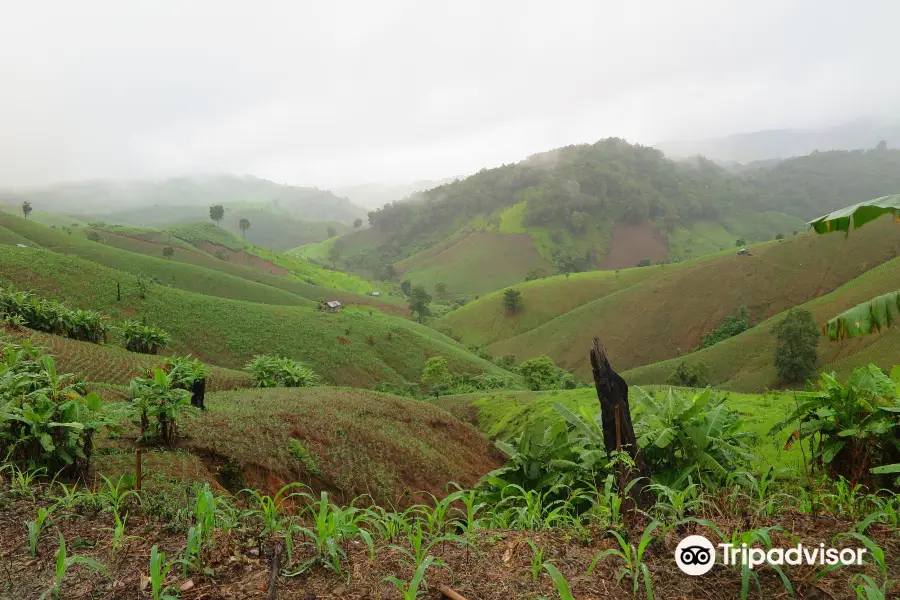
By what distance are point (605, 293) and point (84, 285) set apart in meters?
90.2

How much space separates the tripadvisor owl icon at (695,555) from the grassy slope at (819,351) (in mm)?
48883

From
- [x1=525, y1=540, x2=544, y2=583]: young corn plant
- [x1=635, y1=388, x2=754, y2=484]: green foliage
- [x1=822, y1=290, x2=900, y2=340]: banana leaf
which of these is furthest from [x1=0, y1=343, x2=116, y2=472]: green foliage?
[x1=822, y1=290, x2=900, y2=340]: banana leaf

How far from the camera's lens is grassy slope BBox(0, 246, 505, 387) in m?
35.6

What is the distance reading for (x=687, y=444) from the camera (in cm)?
526

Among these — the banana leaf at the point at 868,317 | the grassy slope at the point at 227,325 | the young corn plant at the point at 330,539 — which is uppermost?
the banana leaf at the point at 868,317

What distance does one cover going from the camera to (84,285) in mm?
37219

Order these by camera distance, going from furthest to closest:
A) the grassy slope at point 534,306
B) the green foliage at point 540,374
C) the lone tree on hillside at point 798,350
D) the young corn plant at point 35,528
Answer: the grassy slope at point 534,306
the lone tree on hillside at point 798,350
the green foliage at point 540,374
the young corn plant at point 35,528

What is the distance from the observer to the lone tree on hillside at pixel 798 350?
43844 millimetres

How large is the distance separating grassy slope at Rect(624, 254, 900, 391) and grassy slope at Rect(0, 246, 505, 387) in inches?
1121

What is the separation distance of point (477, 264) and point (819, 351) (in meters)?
120

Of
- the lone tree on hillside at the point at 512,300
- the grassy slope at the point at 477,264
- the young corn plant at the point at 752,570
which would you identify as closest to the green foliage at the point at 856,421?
the young corn plant at the point at 752,570

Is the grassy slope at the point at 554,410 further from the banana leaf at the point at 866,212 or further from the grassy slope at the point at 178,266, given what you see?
the grassy slope at the point at 178,266

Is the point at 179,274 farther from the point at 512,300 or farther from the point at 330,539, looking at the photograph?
the point at 330,539

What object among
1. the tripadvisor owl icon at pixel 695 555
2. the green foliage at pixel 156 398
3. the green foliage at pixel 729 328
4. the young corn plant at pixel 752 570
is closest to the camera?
the young corn plant at pixel 752 570
